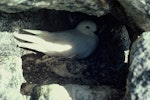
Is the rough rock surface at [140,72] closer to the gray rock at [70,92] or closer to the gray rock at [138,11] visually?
the gray rock at [138,11]

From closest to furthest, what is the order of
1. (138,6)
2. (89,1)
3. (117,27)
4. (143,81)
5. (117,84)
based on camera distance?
(143,81) → (138,6) → (89,1) → (117,84) → (117,27)

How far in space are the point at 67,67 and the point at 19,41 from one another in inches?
11.9

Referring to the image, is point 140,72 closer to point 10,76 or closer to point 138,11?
point 138,11

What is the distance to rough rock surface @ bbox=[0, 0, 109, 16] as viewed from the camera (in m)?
2.05

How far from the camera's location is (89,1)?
2.10m

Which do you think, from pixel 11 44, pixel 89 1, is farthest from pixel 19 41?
pixel 89 1

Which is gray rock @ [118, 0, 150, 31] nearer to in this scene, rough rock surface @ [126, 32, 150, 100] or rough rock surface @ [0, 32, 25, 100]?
rough rock surface @ [126, 32, 150, 100]

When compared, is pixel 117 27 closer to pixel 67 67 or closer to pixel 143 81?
pixel 67 67

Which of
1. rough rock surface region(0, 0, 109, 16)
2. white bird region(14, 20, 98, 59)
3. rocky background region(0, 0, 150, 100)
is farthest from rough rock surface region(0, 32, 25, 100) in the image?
rough rock surface region(0, 0, 109, 16)

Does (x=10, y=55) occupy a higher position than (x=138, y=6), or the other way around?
(x=138, y=6)

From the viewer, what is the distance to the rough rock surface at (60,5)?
2.05 m

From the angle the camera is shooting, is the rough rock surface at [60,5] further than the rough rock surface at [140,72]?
Yes

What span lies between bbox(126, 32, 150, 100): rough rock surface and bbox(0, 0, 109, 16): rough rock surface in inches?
12.8

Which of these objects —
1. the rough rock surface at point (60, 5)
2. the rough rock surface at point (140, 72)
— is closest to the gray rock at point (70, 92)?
the rough rock surface at point (140, 72)
